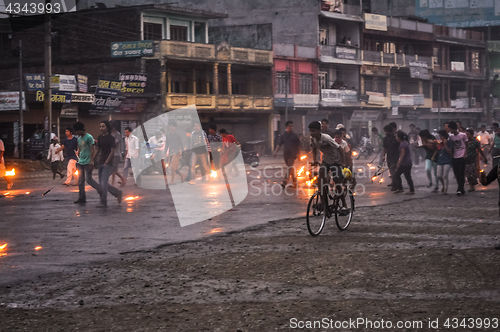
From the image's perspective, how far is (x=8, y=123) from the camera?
111 feet

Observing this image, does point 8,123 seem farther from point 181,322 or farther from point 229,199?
point 181,322

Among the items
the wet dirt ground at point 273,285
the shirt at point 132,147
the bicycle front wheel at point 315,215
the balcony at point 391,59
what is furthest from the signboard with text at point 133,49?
the bicycle front wheel at point 315,215

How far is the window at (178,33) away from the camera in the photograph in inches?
1569

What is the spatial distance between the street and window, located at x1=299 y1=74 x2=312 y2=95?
35571 millimetres

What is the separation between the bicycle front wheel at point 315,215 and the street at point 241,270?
0.26 meters

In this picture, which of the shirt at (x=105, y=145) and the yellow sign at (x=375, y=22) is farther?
the yellow sign at (x=375, y=22)

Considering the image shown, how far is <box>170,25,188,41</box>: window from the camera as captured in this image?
39844 mm

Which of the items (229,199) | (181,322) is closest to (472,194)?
(229,199)

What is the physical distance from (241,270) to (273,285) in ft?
2.42

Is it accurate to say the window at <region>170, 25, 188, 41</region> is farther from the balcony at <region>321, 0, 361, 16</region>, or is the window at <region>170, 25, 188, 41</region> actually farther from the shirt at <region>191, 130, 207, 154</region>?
the shirt at <region>191, 130, 207, 154</region>

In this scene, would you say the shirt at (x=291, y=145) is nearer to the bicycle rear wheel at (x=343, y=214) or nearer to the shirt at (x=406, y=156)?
the shirt at (x=406, y=156)

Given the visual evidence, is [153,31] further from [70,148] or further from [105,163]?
[105,163]

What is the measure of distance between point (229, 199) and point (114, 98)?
22.5 m

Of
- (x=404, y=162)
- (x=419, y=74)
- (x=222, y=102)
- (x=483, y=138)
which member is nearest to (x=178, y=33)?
(x=222, y=102)
